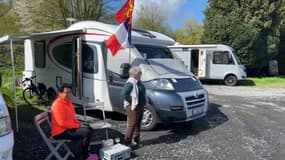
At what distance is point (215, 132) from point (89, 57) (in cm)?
371

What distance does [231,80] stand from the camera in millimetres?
19406

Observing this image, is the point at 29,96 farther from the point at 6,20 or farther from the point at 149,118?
the point at 6,20

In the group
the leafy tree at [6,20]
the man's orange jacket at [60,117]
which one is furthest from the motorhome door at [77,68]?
the leafy tree at [6,20]

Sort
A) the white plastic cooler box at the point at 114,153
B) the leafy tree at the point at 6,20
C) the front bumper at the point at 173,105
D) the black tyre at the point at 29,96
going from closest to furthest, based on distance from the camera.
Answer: the white plastic cooler box at the point at 114,153
the front bumper at the point at 173,105
the black tyre at the point at 29,96
the leafy tree at the point at 6,20

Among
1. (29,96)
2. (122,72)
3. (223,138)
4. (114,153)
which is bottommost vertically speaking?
(223,138)

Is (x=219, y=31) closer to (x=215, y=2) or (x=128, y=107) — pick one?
(x=215, y=2)

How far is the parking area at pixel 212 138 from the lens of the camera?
5883mm

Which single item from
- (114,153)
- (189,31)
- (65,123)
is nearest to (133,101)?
(114,153)

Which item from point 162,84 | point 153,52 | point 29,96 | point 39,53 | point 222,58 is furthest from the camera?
point 222,58

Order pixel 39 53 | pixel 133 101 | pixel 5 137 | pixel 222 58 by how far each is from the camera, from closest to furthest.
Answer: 1. pixel 5 137
2. pixel 133 101
3. pixel 39 53
4. pixel 222 58

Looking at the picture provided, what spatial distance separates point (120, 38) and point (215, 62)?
13157 millimetres

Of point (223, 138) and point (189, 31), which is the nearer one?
point (223, 138)

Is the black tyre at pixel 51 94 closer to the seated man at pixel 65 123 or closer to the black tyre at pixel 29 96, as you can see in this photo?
the black tyre at pixel 29 96

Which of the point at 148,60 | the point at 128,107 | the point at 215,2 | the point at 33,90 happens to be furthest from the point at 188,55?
the point at 128,107
